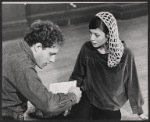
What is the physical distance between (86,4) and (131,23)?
97cm

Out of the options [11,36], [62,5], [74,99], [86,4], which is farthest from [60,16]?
[74,99]

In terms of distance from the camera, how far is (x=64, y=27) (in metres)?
5.93

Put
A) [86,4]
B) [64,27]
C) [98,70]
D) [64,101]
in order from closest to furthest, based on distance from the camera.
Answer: [64,101] → [98,70] → [64,27] → [86,4]

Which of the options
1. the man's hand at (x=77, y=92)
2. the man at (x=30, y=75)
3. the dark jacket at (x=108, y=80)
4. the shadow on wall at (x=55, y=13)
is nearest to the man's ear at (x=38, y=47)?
the man at (x=30, y=75)

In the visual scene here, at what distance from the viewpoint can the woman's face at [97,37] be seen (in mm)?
2420

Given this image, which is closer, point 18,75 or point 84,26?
point 18,75

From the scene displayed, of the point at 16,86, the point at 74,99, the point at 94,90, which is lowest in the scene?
the point at 94,90

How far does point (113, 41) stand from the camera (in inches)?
95.8

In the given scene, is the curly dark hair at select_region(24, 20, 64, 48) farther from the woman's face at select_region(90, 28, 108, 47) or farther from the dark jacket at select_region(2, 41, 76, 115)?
the woman's face at select_region(90, 28, 108, 47)

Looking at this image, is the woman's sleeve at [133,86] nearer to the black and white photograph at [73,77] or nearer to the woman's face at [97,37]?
the black and white photograph at [73,77]

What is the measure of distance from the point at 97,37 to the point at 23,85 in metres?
0.84

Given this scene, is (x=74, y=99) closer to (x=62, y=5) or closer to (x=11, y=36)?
(x=11, y=36)

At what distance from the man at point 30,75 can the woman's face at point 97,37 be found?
481 mm

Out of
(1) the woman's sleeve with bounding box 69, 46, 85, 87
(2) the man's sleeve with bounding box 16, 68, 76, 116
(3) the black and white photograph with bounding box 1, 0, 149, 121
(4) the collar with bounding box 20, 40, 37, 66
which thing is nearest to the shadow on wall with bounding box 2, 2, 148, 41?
(3) the black and white photograph with bounding box 1, 0, 149, 121
